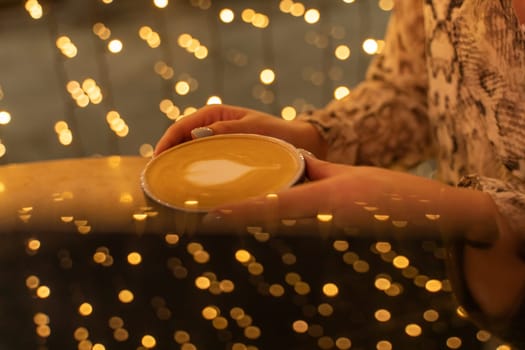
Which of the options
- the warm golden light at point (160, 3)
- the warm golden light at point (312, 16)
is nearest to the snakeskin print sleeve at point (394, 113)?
the warm golden light at point (312, 16)

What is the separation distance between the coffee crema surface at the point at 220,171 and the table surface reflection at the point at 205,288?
0.13 ft

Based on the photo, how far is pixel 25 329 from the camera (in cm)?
41

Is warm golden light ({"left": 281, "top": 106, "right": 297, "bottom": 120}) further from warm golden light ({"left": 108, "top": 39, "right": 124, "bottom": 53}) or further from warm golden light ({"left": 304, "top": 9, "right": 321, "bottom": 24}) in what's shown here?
warm golden light ({"left": 108, "top": 39, "right": 124, "bottom": 53})

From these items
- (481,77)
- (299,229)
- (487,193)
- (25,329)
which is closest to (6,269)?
(25,329)

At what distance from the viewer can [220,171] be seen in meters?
0.51

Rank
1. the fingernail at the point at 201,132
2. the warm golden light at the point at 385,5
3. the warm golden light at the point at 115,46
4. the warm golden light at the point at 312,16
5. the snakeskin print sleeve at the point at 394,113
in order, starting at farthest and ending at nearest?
the warm golden light at the point at 312,16 < the warm golden light at the point at 115,46 < the warm golden light at the point at 385,5 < the snakeskin print sleeve at the point at 394,113 < the fingernail at the point at 201,132

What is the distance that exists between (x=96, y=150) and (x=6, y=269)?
1243 mm

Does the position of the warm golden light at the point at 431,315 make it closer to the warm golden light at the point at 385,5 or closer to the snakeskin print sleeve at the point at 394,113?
the snakeskin print sleeve at the point at 394,113

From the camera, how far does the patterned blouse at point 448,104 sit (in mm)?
602

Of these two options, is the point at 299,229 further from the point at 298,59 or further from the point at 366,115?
the point at 298,59

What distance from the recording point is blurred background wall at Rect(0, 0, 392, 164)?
172cm

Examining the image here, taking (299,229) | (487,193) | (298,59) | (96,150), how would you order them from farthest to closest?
(298,59), (96,150), (487,193), (299,229)

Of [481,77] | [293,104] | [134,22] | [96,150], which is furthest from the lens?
[134,22]

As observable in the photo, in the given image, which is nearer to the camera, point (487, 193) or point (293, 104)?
point (487, 193)
